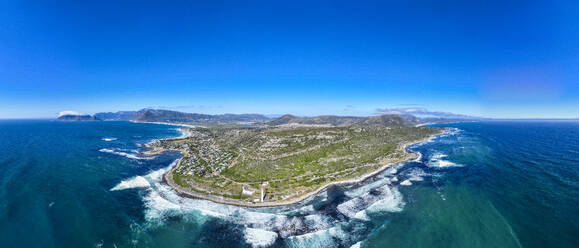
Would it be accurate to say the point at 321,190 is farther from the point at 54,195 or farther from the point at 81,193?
the point at 54,195

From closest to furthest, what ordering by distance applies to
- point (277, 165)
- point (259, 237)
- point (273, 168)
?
A: point (259, 237), point (273, 168), point (277, 165)

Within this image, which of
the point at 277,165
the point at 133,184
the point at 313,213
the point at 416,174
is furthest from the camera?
the point at 277,165

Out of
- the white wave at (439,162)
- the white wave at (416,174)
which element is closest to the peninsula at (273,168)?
the white wave at (439,162)

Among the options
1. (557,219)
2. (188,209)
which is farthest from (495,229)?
(188,209)

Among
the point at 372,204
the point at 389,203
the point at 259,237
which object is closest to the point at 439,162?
the point at 389,203

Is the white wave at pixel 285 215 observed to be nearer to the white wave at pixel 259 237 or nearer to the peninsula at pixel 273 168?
the white wave at pixel 259 237

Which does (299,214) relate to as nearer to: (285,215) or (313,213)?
(285,215)

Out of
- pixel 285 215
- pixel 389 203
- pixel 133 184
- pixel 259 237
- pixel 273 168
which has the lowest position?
pixel 259 237
